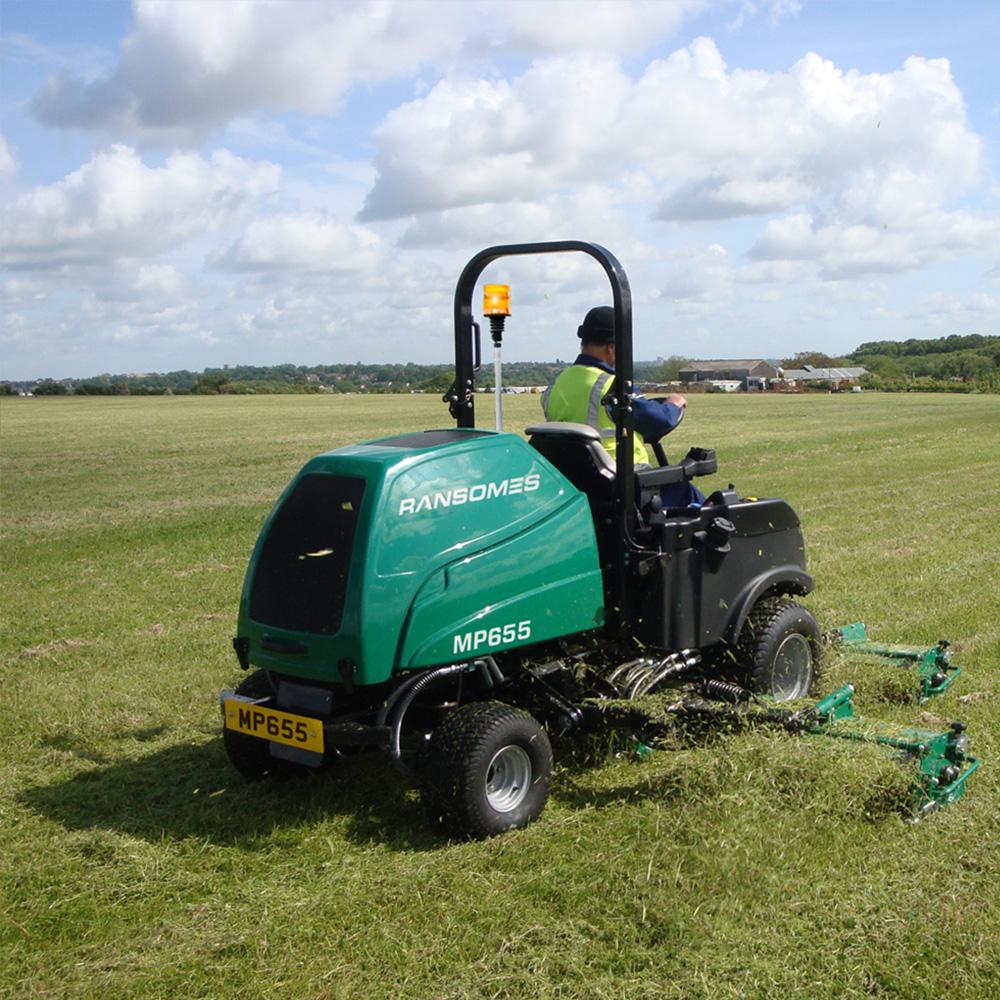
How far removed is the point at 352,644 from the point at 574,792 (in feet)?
4.31

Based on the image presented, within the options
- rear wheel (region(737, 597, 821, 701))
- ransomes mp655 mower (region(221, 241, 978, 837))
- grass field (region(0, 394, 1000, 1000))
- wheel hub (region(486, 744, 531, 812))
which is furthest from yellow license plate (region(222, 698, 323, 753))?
rear wheel (region(737, 597, 821, 701))

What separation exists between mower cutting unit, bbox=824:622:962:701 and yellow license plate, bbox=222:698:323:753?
3.32 metres

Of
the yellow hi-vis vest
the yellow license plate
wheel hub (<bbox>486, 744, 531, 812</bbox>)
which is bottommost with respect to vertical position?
wheel hub (<bbox>486, 744, 531, 812</bbox>)

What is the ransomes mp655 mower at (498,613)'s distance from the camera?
4.53m

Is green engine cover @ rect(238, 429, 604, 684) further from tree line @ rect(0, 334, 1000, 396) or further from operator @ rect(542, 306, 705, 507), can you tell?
tree line @ rect(0, 334, 1000, 396)

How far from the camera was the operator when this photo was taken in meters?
5.56

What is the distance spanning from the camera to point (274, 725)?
4676 millimetres

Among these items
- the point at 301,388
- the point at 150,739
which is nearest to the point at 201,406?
the point at 301,388

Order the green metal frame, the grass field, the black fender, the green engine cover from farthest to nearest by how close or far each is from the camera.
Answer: the black fender < the green metal frame < the green engine cover < the grass field

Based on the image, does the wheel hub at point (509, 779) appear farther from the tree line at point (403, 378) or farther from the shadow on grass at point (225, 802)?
the tree line at point (403, 378)

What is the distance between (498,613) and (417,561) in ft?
1.48

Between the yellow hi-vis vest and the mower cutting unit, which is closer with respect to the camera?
the yellow hi-vis vest

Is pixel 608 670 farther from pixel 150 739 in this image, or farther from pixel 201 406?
pixel 201 406

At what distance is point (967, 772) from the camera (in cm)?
480
